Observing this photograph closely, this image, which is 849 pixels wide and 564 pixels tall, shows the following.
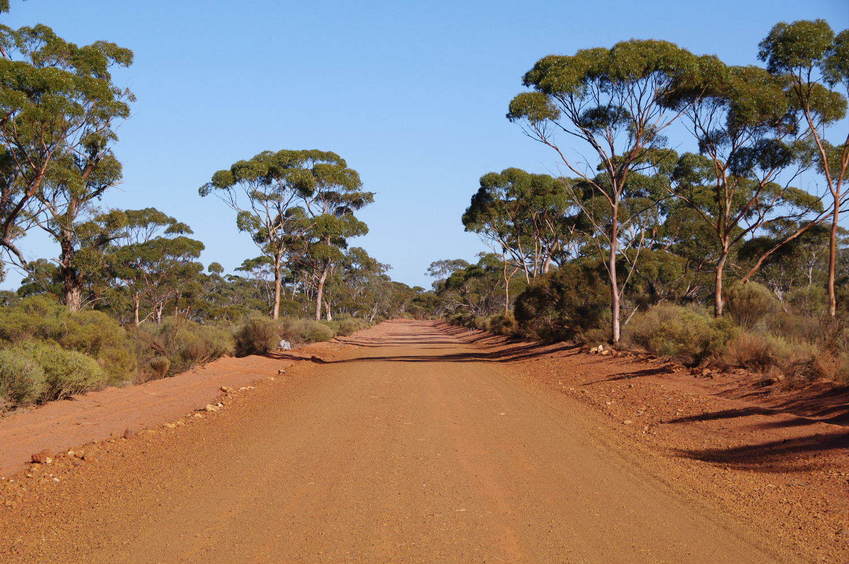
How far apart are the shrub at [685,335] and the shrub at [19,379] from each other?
14003 mm

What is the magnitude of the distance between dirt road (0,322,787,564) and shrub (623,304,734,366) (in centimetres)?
668

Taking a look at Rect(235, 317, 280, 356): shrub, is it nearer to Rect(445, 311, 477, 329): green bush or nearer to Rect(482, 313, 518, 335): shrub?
Rect(482, 313, 518, 335): shrub

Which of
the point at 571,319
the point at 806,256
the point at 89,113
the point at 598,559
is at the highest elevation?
the point at 89,113

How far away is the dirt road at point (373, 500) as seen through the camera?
15.6 feet

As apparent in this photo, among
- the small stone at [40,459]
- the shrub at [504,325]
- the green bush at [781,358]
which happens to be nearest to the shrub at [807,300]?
the green bush at [781,358]

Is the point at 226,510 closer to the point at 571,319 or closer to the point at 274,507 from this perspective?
the point at 274,507

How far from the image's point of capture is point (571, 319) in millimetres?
27141

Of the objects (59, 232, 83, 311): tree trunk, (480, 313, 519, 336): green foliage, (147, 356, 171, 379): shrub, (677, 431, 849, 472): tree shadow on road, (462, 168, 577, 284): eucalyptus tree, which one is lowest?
(677, 431, 849, 472): tree shadow on road

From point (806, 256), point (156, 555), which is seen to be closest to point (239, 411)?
point (156, 555)

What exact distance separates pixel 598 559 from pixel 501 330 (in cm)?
3703

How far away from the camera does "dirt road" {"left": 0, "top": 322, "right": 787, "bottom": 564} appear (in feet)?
15.6

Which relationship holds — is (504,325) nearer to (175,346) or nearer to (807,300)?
(807,300)

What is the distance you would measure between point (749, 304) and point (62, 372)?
20.0 meters

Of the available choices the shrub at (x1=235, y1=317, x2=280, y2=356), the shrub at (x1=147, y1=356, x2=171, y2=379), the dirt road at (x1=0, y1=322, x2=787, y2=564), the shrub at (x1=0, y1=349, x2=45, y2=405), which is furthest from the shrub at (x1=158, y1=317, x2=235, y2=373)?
the dirt road at (x1=0, y1=322, x2=787, y2=564)
